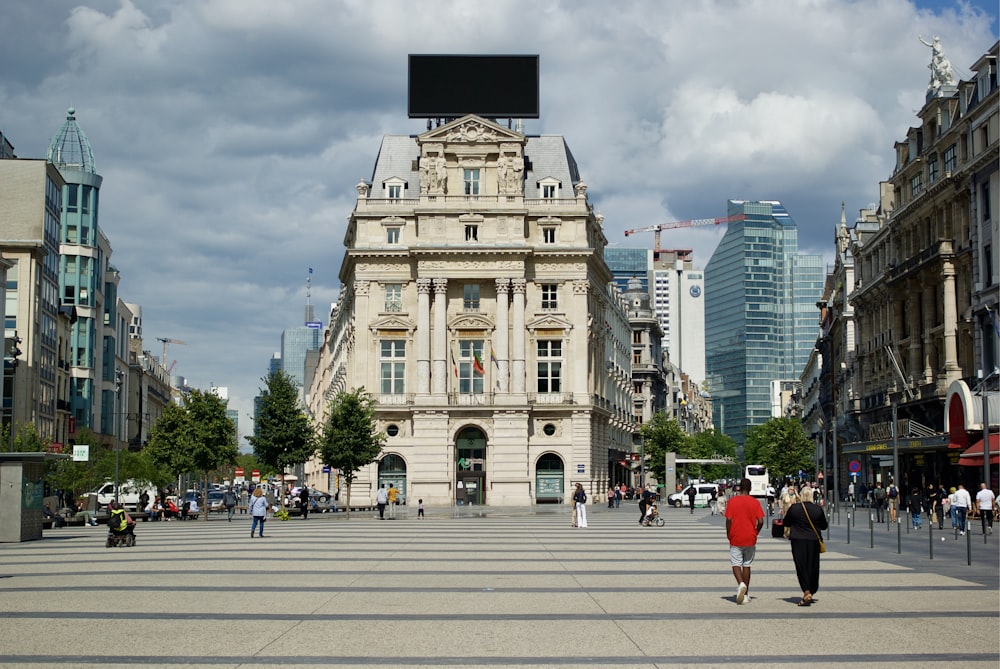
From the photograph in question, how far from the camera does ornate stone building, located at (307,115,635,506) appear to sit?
279ft

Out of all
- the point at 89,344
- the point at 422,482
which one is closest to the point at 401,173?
the point at 422,482

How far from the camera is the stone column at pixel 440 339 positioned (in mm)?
85000

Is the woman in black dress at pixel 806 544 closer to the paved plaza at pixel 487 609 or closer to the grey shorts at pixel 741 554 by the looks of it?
the paved plaza at pixel 487 609

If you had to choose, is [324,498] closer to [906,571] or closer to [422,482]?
[422,482]

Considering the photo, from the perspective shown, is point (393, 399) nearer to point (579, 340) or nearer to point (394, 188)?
point (579, 340)

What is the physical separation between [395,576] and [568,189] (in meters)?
68.4

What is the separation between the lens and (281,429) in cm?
6956

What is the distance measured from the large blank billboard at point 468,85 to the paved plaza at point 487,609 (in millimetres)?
60379

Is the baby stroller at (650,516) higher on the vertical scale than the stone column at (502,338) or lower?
lower

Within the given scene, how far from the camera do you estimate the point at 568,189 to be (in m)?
90.8

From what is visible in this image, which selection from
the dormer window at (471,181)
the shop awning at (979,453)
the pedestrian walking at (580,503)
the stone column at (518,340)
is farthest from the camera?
the dormer window at (471,181)

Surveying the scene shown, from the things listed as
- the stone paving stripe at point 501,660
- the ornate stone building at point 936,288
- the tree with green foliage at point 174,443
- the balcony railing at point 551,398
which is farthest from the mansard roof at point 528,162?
the stone paving stripe at point 501,660

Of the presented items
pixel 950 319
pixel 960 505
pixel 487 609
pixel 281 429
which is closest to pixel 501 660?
pixel 487 609

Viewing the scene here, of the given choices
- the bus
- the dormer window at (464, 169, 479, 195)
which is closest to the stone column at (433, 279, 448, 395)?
the dormer window at (464, 169, 479, 195)
